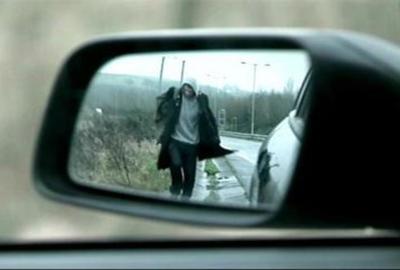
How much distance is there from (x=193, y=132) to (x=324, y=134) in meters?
0.64

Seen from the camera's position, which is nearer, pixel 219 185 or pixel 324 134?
pixel 324 134

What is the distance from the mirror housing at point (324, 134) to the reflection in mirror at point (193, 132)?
0.90ft

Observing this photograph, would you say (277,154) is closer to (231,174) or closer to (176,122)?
(231,174)

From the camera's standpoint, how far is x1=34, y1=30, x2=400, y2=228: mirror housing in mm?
1250

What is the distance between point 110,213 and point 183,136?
0.46m

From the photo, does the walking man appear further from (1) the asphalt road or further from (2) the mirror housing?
(2) the mirror housing

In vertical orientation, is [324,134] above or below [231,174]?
above

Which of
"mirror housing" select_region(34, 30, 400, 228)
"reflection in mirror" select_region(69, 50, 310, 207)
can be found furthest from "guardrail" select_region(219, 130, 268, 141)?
"mirror housing" select_region(34, 30, 400, 228)

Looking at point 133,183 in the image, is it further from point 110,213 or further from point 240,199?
point 110,213

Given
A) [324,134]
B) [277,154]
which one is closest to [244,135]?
[277,154]

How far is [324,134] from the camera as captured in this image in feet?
4.09

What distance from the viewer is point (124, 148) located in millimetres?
1900

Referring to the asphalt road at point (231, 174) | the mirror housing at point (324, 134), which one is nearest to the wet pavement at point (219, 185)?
the asphalt road at point (231, 174)

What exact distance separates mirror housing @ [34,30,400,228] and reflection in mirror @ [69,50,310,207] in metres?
0.28
